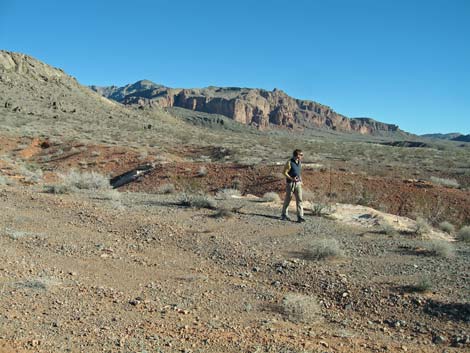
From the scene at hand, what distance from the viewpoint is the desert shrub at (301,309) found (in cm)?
528

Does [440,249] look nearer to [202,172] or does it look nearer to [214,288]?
[214,288]

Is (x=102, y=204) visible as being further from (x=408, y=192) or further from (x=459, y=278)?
(x=408, y=192)

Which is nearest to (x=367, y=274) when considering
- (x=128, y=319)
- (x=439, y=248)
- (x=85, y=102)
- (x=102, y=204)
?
(x=439, y=248)

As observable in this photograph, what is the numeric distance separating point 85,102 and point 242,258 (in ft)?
196

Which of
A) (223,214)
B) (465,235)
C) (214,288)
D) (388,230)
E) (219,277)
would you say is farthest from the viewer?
(223,214)

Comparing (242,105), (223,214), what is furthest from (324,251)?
(242,105)

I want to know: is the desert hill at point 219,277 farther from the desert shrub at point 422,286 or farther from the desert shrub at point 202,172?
the desert shrub at point 202,172

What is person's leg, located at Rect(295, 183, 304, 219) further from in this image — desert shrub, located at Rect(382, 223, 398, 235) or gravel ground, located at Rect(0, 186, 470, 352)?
desert shrub, located at Rect(382, 223, 398, 235)

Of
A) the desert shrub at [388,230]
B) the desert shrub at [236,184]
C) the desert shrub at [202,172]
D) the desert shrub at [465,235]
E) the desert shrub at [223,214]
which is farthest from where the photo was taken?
the desert shrub at [202,172]

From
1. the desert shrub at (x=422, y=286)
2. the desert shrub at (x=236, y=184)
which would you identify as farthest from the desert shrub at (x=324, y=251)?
the desert shrub at (x=236, y=184)

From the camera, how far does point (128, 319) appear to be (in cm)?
500

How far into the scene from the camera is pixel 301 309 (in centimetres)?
538

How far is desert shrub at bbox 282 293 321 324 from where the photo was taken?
17.3ft

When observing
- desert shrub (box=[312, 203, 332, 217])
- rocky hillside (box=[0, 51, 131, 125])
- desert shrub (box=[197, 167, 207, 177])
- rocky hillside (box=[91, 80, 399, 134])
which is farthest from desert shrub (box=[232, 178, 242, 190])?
rocky hillside (box=[91, 80, 399, 134])
